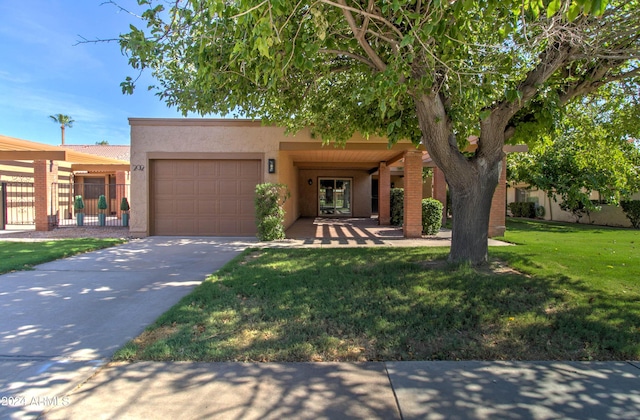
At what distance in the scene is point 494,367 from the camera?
3555mm

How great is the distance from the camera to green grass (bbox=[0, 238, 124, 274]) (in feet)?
25.6

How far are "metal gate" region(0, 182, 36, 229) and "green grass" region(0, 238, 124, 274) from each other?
26.8 ft

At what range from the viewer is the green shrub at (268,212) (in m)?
11.5

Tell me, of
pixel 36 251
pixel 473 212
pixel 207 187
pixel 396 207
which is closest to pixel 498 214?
pixel 396 207

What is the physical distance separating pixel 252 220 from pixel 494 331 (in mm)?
9517

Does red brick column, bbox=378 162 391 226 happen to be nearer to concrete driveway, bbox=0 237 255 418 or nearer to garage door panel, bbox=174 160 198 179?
garage door panel, bbox=174 160 198 179

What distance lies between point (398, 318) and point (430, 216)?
9.02 m

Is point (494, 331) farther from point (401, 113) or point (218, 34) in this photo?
point (218, 34)

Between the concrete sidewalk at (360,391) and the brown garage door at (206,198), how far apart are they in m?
9.35

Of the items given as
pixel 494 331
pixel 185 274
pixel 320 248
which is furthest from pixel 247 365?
pixel 320 248

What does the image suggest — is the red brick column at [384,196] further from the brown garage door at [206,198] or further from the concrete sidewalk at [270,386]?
the concrete sidewalk at [270,386]

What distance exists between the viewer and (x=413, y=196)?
12.8 m

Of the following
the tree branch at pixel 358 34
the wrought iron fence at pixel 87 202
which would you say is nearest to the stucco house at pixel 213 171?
the tree branch at pixel 358 34

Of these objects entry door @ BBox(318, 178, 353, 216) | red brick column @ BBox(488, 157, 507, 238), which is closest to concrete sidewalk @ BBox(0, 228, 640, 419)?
red brick column @ BBox(488, 157, 507, 238)
